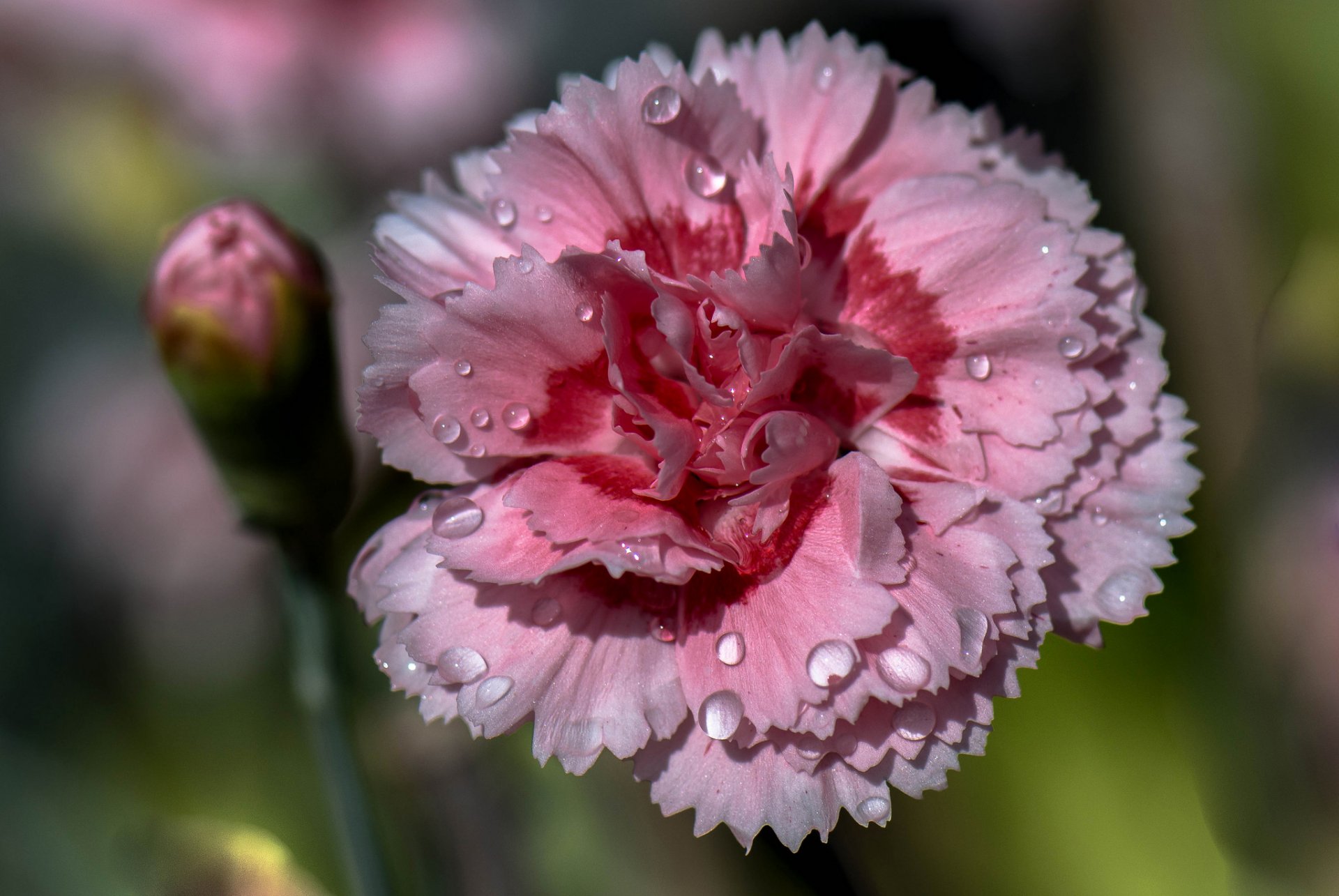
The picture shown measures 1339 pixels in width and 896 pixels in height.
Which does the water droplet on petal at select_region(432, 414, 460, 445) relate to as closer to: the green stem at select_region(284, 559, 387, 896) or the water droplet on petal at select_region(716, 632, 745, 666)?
the water droplet on petal at select_region(716, 632, 745, 666)

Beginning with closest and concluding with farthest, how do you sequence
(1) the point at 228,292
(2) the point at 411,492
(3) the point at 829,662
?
(3) the point at 829,662 → (1) the point at 228,292 → (2) the point at 411,492

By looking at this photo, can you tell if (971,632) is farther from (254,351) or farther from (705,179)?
(254,351)

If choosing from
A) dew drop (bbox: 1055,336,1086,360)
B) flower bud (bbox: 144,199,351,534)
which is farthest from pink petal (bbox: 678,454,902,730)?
flower bud (bbox: 144,199,351,534)

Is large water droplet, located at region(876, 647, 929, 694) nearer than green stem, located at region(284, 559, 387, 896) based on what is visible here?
Yes

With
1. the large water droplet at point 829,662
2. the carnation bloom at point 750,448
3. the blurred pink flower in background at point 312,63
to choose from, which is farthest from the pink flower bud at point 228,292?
the blurred pink flower in background at point 312,63

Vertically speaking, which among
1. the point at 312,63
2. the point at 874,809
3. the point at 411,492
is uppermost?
the point at 874,809

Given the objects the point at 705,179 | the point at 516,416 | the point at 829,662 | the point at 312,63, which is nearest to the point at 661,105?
the point at 705,179

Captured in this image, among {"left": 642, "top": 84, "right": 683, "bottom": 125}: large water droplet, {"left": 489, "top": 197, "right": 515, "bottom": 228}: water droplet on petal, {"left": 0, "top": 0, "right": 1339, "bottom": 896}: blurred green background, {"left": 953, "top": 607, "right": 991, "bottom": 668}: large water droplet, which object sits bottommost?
{"left": 0, "top": 0, "right": 1339, "bottom": 896}: blurred green background
